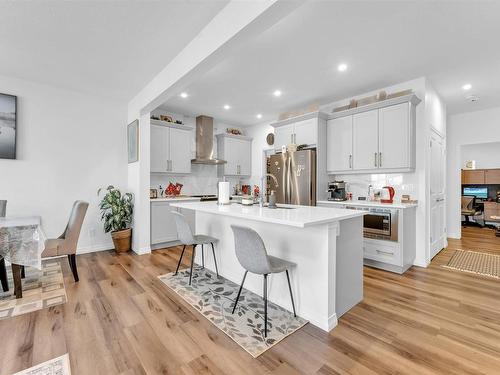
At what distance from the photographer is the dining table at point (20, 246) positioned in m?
2.32

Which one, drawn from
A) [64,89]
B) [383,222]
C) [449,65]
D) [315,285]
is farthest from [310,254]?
[64,89]

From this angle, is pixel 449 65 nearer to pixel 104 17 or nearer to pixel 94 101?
pixel 104 17

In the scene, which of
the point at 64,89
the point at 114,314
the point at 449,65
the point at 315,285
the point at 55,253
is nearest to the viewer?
the point at 315,285

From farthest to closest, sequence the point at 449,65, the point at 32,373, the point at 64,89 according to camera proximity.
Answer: the point at 64,89
the point at 449,65
the point at 32,373

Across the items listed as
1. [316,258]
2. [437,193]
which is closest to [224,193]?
[316,258]

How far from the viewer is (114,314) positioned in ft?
7.36

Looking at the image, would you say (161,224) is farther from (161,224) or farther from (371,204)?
(371,204)

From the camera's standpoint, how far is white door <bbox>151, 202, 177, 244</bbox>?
4379mm

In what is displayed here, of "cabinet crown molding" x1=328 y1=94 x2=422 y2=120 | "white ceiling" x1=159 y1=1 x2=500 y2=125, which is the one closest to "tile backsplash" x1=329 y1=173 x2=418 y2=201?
A: "cabinet crown molding" x1=328 y1=94 x2=422 y2=120

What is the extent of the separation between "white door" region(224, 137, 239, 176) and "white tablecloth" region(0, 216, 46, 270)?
3956 millimetres

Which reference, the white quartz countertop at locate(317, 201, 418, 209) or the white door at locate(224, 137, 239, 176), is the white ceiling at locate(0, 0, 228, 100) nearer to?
the white door at locate(224, 137, 239, 176)

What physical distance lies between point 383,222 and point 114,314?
3.33m

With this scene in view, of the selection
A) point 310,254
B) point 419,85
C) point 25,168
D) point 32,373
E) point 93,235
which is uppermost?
point 419,85

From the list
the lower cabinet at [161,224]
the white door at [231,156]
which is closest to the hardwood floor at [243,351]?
the lower cabinet at [161,224]
